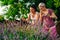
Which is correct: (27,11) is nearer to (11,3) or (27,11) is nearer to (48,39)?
(11,3)

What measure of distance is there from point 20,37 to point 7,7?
4447 mm

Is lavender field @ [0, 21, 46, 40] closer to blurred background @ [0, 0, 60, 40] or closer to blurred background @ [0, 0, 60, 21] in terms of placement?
blurred background @ [0, 0, 60, 40]

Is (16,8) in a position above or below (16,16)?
above

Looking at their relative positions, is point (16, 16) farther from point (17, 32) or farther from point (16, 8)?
point (17, 32)

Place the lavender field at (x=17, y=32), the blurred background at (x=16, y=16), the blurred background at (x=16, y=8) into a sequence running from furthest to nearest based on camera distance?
the blurred background at (x=16, y=8), the blurred background at (x=16, y=16), the lavender field at (x=17, y=32)

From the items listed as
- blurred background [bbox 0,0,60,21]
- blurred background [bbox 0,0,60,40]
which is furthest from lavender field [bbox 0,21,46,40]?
blurred background [bbox 0,0,60,21]

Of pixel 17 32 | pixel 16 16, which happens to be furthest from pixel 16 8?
pixel 17 32

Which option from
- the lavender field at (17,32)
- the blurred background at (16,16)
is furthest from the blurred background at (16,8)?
the lavender field at (17,32)

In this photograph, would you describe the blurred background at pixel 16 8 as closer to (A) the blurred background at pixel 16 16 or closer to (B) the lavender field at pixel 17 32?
(A) the blurred background at pixel 16 16

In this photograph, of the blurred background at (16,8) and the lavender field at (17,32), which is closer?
the lavender field at (17,32)

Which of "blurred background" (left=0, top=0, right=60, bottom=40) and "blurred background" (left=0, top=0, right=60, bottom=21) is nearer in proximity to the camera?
"blurred background" (left=0, top=0, right=60, bottom=40)

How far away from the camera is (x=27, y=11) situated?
10.8m

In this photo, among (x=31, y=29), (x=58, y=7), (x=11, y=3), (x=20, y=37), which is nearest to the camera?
(x=20, y=37)

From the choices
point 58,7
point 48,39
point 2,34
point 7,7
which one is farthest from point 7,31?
point 7,7
